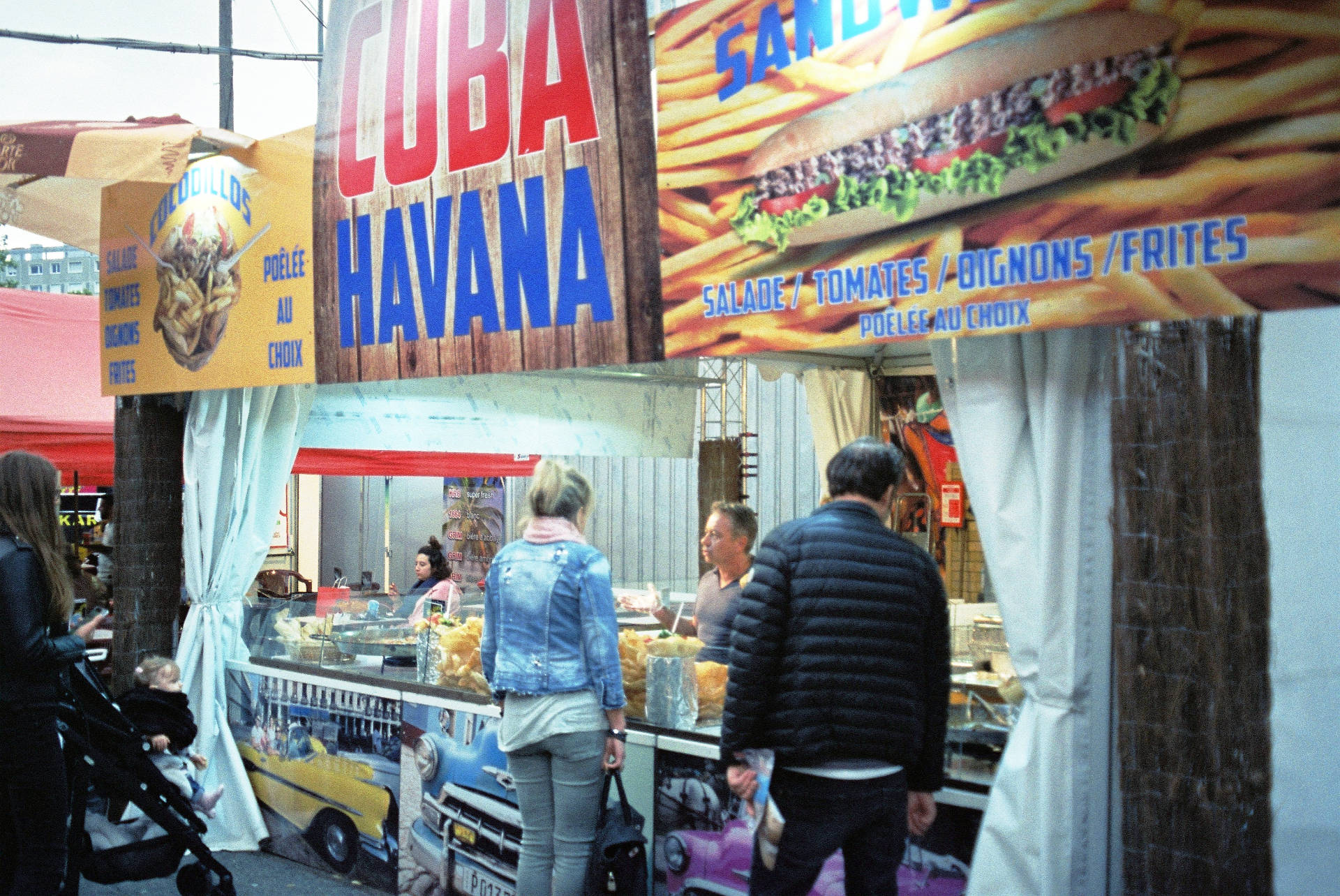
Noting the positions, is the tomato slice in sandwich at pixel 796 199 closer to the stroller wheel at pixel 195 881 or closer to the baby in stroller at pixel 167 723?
the baby in stroller at pixel 167 723

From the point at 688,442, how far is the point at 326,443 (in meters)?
3.15

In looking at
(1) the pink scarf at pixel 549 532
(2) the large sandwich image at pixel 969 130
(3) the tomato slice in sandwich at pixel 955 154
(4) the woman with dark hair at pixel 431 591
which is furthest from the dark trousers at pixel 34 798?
(3) the tomato slice in sandwich at pixel 955 154

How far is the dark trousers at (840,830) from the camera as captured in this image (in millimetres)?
3164

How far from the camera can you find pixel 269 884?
576 cm

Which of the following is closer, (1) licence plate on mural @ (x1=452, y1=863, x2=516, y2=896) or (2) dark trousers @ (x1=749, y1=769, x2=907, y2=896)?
(2) dark trousers @ (x1=749, y1=769, x2=907, y2=896)

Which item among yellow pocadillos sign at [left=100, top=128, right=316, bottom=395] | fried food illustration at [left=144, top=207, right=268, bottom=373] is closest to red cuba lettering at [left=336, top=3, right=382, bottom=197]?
yellow pocadillos sign at [left=100, top=128, right=316, bottom=395]

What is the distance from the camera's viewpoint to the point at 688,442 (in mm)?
10305

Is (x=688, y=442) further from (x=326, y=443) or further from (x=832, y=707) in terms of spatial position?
(x=832, y=707)

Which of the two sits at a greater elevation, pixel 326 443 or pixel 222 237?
pixel 222 237

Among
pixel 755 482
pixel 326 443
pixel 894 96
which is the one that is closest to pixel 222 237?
pixel 326 443

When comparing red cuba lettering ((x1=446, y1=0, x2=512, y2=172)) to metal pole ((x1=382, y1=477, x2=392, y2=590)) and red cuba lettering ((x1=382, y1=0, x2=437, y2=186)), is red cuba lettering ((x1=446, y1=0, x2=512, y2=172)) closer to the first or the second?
red cuba lettering ((x1=382, y1=0, x2=437, y2=186))

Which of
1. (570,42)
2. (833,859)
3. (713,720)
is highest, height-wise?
(570,42)

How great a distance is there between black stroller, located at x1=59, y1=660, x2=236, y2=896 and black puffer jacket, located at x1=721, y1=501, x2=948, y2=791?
277cm

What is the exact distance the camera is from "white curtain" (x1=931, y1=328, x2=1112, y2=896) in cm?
326
